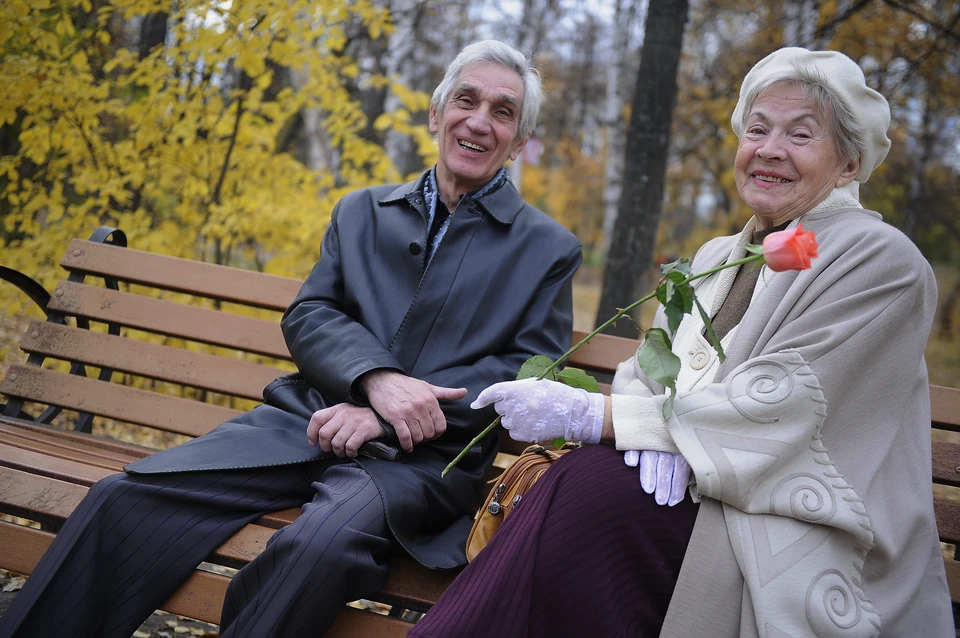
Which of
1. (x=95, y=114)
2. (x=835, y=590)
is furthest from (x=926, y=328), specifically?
(x=95, y=114)

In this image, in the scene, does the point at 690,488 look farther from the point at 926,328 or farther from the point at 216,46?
the point at 216,46

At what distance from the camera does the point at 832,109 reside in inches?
85.7

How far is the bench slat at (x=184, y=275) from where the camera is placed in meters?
3.20

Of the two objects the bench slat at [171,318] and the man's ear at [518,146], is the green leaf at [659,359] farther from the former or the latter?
the bench slat at [171,318]

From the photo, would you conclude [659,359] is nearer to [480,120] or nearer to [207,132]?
[480,120]

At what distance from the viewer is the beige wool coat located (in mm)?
1854

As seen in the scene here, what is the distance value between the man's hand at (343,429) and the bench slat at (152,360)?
28.8 inches

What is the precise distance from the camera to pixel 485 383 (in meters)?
2.53

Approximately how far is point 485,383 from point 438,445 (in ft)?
0.78

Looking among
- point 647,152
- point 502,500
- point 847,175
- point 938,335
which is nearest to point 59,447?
point 502,500

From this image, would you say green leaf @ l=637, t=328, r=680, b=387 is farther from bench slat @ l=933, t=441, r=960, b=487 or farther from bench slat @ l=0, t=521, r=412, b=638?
bench slat @ l=933, t=441, r=960, b=487

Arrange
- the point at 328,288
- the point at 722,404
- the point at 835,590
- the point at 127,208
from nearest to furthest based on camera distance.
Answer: the point at 835,590, the point at 722,404, the point at 328,288, the point at 127,208

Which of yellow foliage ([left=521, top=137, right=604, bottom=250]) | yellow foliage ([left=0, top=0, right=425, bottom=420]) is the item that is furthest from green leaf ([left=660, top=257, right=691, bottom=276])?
yellow foliage ([left=521, top=137, right=604, bottom=250])

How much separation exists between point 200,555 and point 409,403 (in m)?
0.69
